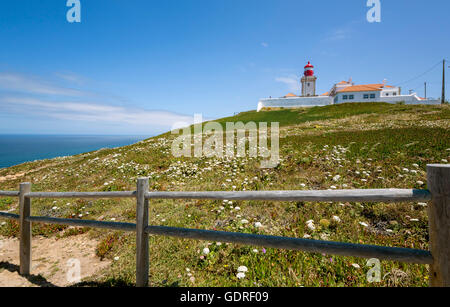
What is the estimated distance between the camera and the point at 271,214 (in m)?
6.19

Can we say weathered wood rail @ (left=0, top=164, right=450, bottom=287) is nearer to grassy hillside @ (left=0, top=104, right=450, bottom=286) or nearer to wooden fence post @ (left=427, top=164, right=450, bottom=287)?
wooden fence post @ (left=427, top=164, right=450, bottom=287)

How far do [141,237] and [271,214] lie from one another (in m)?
3.86

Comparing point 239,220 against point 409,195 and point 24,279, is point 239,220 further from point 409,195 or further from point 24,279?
point 24,279

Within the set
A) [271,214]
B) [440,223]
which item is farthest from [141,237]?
[440,223]

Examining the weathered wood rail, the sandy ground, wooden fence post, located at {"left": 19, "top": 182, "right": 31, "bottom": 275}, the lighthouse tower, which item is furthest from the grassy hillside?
the lighthouse tower

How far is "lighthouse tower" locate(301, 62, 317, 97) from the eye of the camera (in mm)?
90938

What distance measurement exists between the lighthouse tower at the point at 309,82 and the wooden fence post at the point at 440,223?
319 ft

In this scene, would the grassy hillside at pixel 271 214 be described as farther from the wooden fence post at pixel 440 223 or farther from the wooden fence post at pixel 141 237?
the wooden fence post at pixel 440 223

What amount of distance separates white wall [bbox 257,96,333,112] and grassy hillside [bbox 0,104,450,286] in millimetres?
61586

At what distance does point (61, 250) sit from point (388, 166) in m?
11.8

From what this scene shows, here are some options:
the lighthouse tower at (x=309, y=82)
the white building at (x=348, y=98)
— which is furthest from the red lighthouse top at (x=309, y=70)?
the white building at (x=348, y=98)

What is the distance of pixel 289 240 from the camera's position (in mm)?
→ 2811
